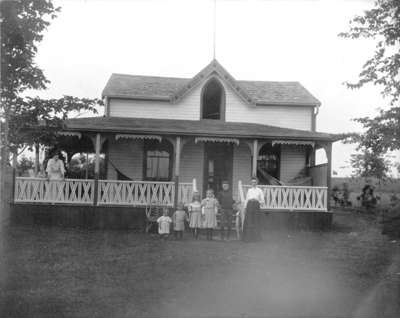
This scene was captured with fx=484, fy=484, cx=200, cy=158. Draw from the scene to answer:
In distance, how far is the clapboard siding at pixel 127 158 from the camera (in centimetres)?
1898

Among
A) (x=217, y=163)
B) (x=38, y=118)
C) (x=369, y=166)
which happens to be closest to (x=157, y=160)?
(x=217, y=163)

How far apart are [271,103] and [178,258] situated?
1150 cm

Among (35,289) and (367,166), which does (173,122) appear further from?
(367,166)

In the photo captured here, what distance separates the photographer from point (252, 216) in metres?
13.5

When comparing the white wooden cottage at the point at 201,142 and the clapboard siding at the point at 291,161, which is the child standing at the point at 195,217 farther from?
the clapboard siding at the point at 291,161

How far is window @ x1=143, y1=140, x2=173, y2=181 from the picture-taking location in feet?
62.5

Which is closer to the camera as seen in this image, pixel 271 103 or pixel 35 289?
pixel 35 289

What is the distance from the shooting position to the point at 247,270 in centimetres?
926

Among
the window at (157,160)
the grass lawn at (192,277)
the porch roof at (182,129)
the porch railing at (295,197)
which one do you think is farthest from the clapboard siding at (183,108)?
the grass lawn at (192,277)

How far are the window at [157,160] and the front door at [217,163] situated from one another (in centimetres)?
151

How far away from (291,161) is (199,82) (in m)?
4.94

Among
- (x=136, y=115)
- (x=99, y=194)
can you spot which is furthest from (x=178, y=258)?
(x=136, y=115)

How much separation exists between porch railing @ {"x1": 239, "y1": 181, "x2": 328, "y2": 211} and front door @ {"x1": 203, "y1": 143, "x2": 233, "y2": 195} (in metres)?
3.03

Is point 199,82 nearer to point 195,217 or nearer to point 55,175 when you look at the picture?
point 55,175
